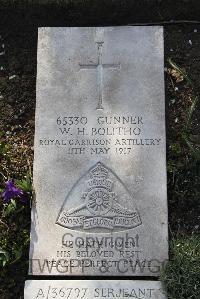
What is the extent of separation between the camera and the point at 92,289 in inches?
166

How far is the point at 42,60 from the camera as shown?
15.7 feet

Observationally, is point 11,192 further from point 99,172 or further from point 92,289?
point 92,289

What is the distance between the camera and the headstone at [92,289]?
4.18 meters

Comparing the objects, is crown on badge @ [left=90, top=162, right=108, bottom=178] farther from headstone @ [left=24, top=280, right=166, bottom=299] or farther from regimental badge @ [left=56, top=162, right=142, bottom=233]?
headstone @ [left=24, top=280, right=166, bottom=299]

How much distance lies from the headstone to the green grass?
0.29 ft

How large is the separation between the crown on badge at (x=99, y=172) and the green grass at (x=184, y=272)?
0.72 m

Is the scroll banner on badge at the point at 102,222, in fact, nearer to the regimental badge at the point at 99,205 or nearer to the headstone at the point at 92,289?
the regimental badge at the point at 99,205

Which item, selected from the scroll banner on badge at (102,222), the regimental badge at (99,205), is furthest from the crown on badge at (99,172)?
the scroll banner on badge at (102,222)

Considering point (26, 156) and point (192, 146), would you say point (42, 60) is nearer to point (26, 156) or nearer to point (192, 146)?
point (26, 156)

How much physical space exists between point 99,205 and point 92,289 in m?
0.60

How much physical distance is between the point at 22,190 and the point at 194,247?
52.2 inches

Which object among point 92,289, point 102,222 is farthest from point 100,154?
point 92,289

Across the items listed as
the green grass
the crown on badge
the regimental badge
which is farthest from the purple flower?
the green grass

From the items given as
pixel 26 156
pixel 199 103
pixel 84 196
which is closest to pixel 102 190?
pixel 84 196
